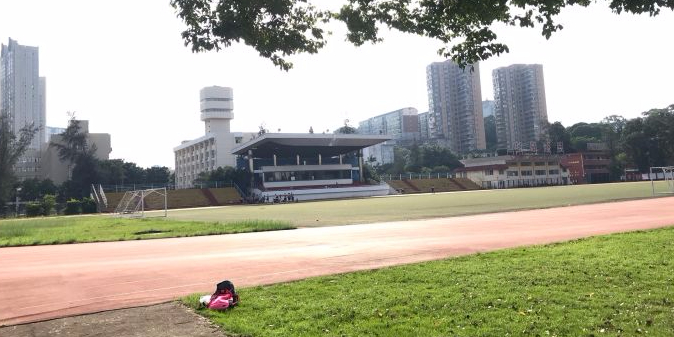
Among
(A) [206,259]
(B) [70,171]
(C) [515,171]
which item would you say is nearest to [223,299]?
(A) [206,259]

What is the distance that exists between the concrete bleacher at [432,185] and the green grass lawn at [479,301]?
83.7 metres

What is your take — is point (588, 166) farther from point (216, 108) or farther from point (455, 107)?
point (216, 108)

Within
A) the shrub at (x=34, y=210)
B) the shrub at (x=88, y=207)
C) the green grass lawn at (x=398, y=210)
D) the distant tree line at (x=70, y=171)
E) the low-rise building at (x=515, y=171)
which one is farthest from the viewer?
the low-rise building at (x=515, y=171)

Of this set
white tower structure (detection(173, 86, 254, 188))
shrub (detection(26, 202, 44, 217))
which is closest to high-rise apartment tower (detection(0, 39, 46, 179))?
white tower structure (detection(173, 86, 254, 188))

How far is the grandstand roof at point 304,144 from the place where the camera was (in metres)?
82.6

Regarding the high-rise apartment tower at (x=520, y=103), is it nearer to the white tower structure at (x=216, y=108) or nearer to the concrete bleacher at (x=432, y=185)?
the concrete bleacher at (x=432, y=185)

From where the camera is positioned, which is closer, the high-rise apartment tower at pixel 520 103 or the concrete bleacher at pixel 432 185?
the concrete bleacher at pixel 432 185

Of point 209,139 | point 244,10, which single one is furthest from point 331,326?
point 209,139

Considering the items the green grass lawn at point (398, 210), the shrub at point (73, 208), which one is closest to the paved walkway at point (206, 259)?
the green grass lawn at point (398, 210)

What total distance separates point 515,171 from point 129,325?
352 feet

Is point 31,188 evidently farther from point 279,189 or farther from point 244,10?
point 244,10

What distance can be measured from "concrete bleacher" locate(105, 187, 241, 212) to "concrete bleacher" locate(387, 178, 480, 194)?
31.5 m

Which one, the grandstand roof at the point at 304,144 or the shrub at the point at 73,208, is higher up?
the grandstand roof at the point at 304,144

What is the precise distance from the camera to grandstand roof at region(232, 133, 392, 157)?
82.6 metres
